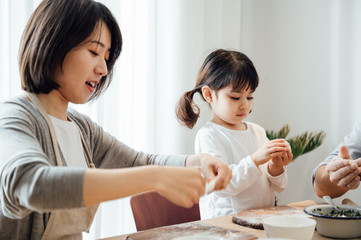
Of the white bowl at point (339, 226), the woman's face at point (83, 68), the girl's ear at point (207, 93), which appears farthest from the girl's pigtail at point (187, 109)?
the white bowl at point (339, 226)

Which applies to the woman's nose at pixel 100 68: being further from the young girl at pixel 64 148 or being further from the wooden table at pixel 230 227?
the wooden table at pixel 230 227

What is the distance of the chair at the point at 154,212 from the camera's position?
1354 mm

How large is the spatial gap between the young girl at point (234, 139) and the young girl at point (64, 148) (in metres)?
0.39

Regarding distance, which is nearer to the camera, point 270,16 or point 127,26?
point 127,26

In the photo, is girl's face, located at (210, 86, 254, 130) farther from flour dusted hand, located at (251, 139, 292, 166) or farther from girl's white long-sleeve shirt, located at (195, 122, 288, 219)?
flour dusted hand, located at (251, 139, 292, 166)

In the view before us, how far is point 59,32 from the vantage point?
993 mm

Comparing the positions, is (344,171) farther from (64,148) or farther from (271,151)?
(64,148)

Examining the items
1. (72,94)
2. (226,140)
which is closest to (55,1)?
(72,94)

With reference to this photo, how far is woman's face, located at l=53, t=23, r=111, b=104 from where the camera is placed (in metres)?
1.03

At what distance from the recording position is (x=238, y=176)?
151cm

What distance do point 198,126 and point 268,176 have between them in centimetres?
104

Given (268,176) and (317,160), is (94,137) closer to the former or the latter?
(268,176)

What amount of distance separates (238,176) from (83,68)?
745mm

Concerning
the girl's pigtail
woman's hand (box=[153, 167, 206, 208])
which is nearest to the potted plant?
the girl's pigtail
